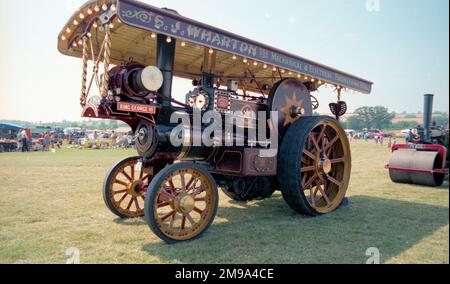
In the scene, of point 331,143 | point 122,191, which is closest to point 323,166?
point 331,143

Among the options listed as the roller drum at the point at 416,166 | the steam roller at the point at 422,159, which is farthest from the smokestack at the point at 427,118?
the roller drum at the point at 416,166

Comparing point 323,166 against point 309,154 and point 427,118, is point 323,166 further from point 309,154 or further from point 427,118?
point 427,118

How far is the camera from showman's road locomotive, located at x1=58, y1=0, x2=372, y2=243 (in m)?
3.35

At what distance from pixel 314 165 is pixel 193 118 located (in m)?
1.92

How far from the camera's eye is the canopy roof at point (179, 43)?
3.13 m

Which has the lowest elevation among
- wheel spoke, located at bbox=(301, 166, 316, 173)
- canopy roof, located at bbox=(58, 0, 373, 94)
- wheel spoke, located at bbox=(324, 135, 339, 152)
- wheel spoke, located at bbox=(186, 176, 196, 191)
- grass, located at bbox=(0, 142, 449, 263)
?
grass, located at bbox=(0, 142, 449, 263)

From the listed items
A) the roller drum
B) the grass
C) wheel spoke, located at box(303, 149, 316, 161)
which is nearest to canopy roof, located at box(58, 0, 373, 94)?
wheel spoke, located at box(303, 149, 316, 161)

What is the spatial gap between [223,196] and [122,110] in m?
3.14

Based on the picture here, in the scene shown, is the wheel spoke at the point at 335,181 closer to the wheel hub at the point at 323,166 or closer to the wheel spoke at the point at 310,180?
the wheel hub at the point at 323,166

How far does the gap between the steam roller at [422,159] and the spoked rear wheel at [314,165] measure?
3040 mm

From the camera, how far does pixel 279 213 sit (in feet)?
15.7

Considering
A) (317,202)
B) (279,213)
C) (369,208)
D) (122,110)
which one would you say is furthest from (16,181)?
(369,208)

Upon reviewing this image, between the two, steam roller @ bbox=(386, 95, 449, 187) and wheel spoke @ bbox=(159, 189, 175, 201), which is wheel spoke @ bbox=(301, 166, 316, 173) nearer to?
wheel spoke @ bbox=(159, 189, 175, 201)

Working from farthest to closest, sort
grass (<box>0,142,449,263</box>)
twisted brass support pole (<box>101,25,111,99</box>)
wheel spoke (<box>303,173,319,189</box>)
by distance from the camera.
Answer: wheel spoke (<box>303,173,319,189</box>) → twisted brass support pole (<box>101,25,111,99</box>) → grass (<box>0,142,449,263</box>)
